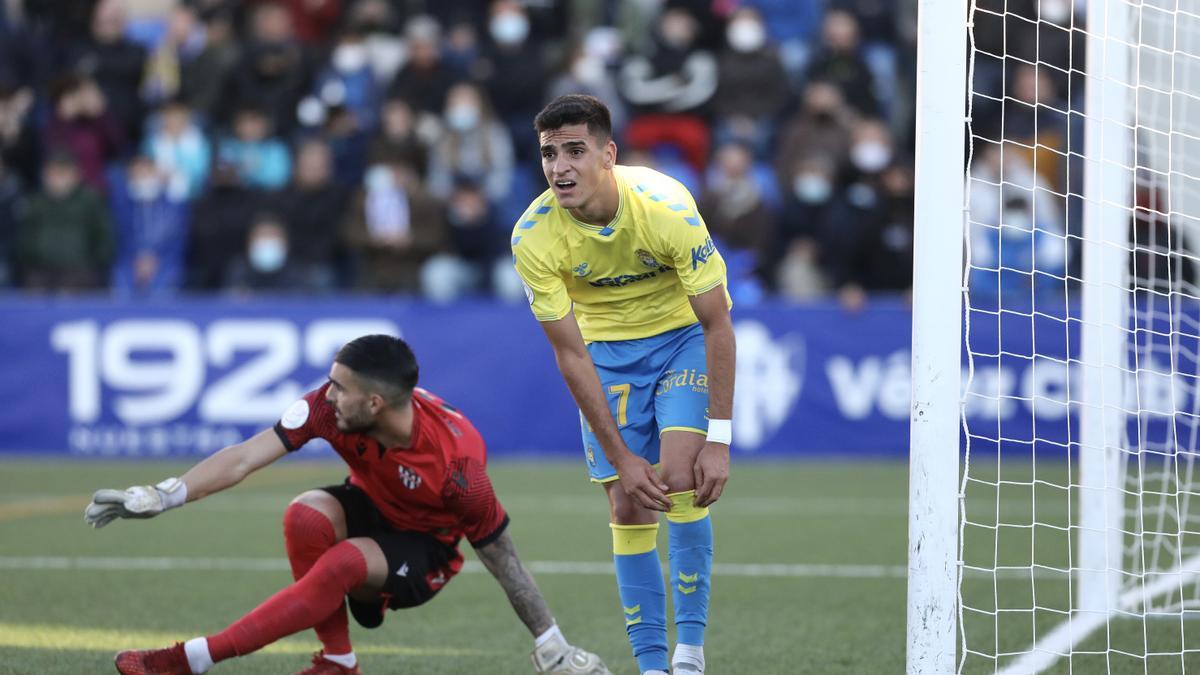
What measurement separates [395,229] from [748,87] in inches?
152

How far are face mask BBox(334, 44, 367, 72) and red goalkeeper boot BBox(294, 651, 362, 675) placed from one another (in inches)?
437

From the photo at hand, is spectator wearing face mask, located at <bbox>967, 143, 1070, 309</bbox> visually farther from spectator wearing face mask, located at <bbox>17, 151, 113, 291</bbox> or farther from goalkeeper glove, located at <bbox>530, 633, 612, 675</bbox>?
goalkeeper glove, located at <bbox>530, 633, 612, 675</bbox>

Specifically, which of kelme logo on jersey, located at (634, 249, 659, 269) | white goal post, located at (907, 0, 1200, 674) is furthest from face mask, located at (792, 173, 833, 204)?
kelme logo on jersey, located at (634, 249, 659, 269)

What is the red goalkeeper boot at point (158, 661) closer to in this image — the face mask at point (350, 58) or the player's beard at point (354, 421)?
the player's beard at point (354, 421)

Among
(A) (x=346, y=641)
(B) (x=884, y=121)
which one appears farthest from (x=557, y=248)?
(B) (x=884, y=121)

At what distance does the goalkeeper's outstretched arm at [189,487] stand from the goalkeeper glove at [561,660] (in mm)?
1082

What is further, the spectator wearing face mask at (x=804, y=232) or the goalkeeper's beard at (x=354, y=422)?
the spectator wearing face mask at (x=804, y=232)


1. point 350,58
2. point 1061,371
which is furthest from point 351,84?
point 1061,371

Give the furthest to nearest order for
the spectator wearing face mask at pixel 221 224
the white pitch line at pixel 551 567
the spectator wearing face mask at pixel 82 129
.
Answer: the spectator wearing face mask at pixel 82 129
the spectator wearing face mask at pixel 221 224
the white pitch line at pixel 551 567

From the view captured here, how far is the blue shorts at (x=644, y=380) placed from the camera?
530 cm

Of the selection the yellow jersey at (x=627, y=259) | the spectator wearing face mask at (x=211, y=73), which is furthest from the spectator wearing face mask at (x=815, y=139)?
the yellow jersey at (x=627, y=259)

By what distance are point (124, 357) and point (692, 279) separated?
29.8 ft

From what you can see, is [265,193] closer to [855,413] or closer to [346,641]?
[855,413]

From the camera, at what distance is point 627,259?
5.21 meters
